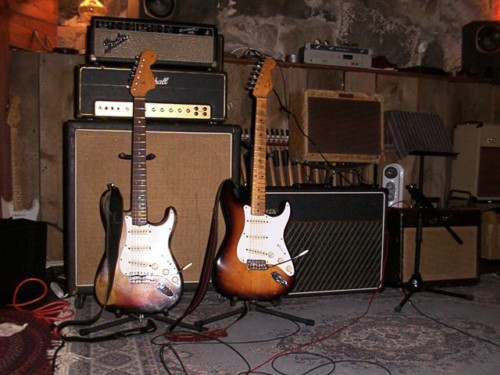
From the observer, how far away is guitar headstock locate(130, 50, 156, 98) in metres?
1.94

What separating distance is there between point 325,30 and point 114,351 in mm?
2574

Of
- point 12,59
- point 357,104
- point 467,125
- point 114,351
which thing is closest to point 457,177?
point 467,125

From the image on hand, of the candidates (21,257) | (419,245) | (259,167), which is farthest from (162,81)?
(419,245)

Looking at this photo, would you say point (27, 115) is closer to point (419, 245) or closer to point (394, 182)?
point (394, 182)

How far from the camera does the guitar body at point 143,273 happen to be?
1.83 m

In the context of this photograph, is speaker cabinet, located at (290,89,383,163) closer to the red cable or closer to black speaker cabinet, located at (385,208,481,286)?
Answer: black speaker cabinet, located at (385,208,481,286)

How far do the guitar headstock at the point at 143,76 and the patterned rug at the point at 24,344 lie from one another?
94 cm

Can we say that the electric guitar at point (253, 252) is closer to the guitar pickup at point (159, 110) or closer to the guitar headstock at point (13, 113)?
the guitar pickup at point (159, 110)

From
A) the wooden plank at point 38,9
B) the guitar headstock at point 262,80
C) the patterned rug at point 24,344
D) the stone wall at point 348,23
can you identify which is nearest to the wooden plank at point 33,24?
the wooden plank at point 38,9

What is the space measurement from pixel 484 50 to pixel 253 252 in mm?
2545

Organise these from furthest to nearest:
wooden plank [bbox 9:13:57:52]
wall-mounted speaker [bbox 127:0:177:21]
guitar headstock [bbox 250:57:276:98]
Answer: wooden plank [bbox 9:13:57:52] < wall-mounted speaker [bbox 127:0:177:21] < guitar headstock [bbox 250:57:276:98]

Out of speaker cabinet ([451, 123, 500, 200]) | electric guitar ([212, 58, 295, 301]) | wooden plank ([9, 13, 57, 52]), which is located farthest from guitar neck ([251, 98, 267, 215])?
wooden plank ([9, 13, 57, 52])

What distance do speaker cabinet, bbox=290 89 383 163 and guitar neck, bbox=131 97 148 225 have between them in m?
1.02

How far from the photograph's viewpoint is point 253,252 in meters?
1.97
